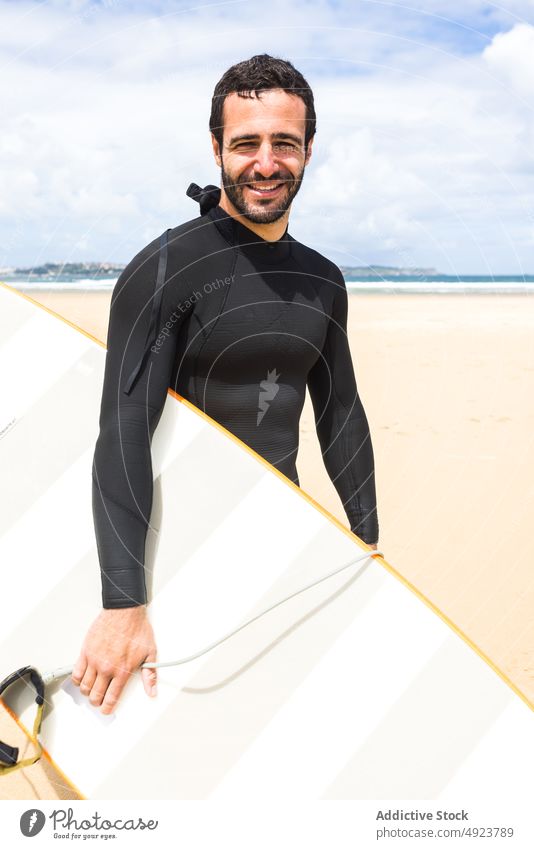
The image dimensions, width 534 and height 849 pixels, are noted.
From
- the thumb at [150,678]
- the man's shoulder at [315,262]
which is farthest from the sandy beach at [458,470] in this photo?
the man's shoulder at [315,262]

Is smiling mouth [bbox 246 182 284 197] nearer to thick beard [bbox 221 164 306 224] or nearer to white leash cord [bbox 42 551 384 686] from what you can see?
thick beard [bbox 221 164 306 224]

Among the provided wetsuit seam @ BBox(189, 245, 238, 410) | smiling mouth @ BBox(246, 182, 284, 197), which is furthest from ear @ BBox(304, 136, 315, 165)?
wetsuit seam @ BBox(189, 245, 238, 410)

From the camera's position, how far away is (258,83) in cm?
142

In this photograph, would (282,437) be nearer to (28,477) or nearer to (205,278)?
(205,278)

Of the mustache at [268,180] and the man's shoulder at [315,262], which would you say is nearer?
the mustache at [268,180]

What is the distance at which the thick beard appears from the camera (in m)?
1.47

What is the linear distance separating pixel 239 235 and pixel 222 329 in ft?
0.67

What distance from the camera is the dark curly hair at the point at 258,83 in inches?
55.9

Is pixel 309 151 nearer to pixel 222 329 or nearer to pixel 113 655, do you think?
pixel 222 329

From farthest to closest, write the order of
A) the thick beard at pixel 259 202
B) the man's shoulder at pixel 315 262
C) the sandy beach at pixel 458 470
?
the sandy beach at pixel 458 470, the man's shoulder at pixel 315 262, the thick beard at pixel 259 202

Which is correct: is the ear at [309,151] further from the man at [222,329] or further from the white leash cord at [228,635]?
the white leash cord at [228,635]

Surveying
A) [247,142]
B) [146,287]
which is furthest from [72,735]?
[247,142]

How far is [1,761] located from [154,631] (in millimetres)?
361

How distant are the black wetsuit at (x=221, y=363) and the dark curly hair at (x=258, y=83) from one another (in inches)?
6.5
